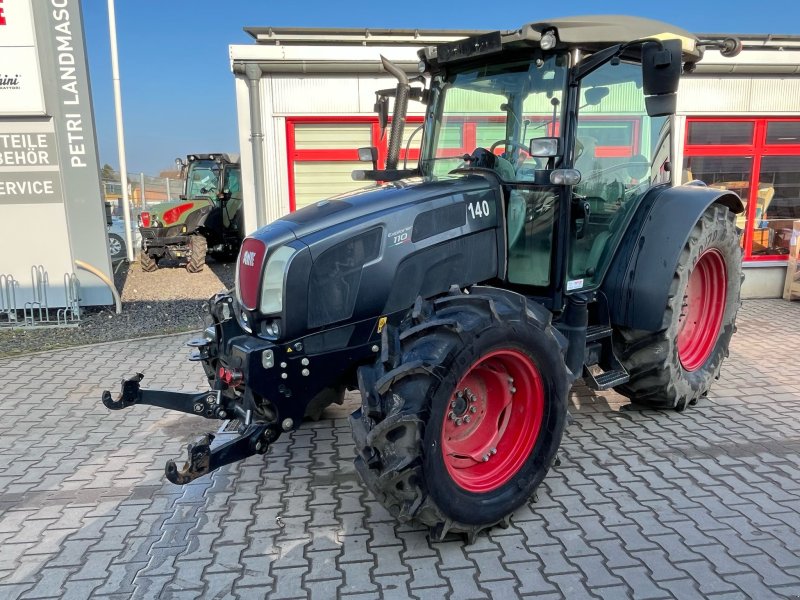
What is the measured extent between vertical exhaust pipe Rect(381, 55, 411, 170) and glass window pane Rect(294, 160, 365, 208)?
437 cm

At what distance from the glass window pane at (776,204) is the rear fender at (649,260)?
5.17 metres

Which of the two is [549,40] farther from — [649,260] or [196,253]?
[196,253]

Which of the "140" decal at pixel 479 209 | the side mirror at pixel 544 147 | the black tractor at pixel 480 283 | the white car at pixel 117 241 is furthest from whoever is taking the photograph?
the white car at pixel 117 241

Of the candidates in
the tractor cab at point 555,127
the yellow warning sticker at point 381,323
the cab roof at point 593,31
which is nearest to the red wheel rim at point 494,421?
the yellow warning sticker at point 381,323

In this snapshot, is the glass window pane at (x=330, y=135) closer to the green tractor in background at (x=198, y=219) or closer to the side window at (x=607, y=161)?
the green tractor in background at (x=198, y=219)

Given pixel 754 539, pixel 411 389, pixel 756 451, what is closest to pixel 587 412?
pixel 756 451

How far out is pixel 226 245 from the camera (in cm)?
1270

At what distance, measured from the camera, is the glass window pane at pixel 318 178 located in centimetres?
845

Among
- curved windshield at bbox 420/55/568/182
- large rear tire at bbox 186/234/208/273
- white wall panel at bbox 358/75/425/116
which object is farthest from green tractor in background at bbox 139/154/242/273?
curved windshield at bbox 420/55/568/182

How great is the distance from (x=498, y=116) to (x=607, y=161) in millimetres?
740

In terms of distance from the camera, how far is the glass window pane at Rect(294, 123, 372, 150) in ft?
27.1

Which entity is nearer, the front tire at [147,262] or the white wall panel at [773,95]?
the white wall panel at [773,95]

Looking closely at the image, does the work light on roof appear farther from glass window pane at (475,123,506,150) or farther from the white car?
the white car

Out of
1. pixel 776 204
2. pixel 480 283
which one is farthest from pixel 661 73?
pixel 776 204
